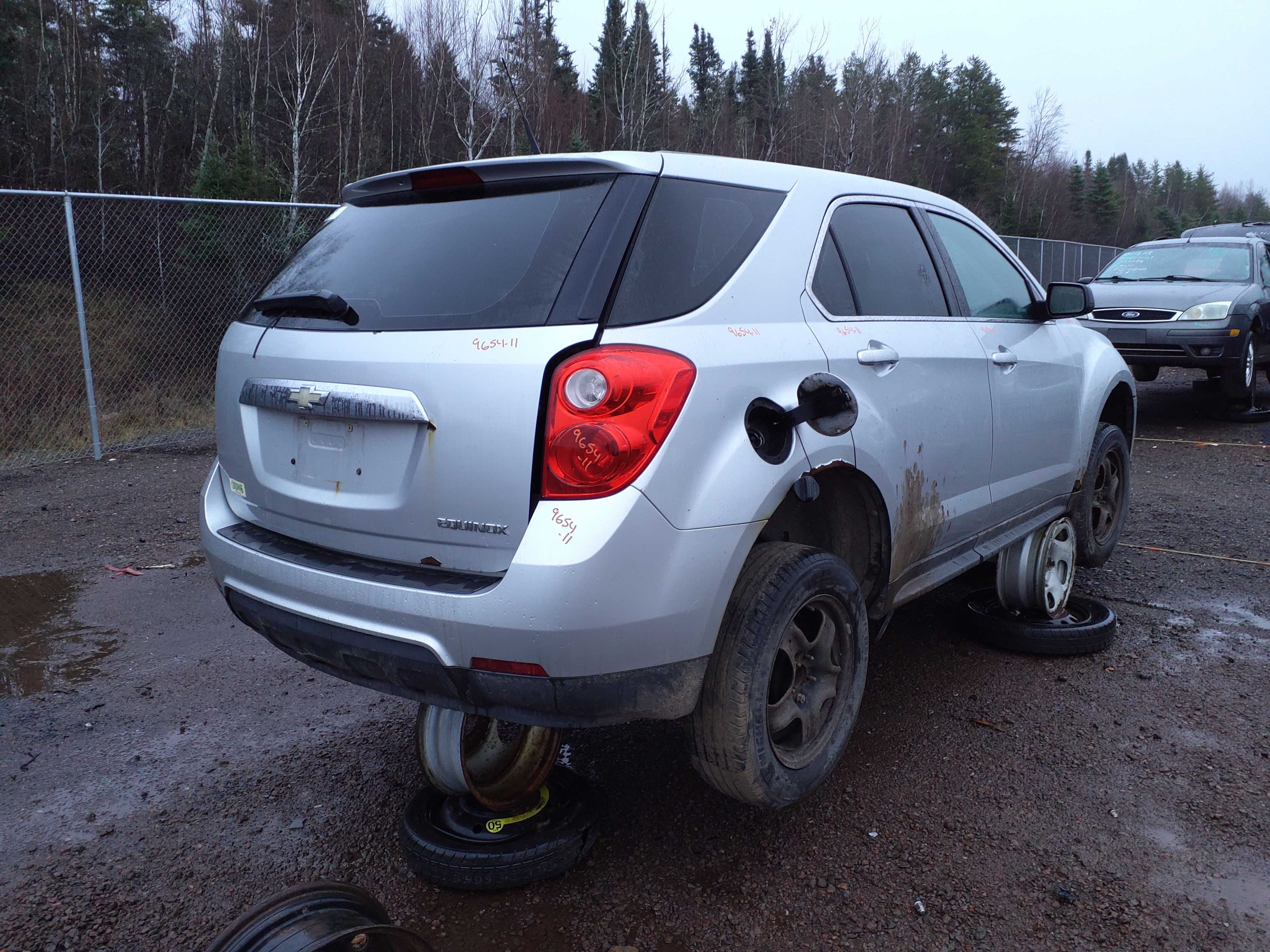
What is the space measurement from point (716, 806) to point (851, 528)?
0.96 m

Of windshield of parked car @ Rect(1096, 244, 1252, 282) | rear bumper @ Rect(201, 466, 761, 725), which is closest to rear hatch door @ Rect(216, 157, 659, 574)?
rear bumper @ Rect(201, 466, 761, 725)

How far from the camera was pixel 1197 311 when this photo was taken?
375 inches

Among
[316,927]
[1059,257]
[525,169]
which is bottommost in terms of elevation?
[316,927]

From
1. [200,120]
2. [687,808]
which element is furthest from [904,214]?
[200,120]

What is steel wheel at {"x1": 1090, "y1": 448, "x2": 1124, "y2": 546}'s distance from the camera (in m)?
4.80

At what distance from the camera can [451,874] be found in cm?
242

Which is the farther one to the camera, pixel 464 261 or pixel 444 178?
pixel 444 178

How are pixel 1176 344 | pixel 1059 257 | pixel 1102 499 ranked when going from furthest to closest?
pixel 1059 257 → pixel 1176 344 → pixel 1102 499

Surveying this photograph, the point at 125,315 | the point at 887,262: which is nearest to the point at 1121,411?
the point at 887,262

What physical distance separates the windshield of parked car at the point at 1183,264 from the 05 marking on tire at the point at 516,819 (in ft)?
34.1

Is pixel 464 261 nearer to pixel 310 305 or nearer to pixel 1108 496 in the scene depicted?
pixel 310 305

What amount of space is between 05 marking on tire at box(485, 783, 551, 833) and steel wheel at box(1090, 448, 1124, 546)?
135 inches

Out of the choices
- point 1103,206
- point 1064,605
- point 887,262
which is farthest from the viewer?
point 1103,206

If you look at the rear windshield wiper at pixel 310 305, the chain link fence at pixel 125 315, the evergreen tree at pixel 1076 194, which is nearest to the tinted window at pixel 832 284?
the rear windshield wiper at pixel 310 305
